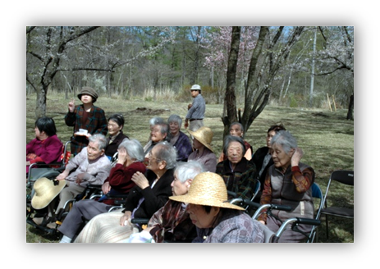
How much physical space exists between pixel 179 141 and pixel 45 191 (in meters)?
1.95

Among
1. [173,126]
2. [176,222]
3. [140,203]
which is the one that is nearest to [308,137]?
[173,126]

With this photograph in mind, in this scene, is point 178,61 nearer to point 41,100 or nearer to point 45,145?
point 41,100

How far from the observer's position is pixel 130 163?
407 cm

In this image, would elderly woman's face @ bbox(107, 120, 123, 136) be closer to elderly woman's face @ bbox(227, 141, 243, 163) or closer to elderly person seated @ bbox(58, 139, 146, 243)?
elderly person seated @ bbox(58, 139, 146, 243)

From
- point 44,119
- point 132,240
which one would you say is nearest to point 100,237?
point 132,240

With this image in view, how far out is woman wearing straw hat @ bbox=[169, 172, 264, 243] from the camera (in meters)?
2.19

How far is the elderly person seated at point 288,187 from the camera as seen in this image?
3.33 m

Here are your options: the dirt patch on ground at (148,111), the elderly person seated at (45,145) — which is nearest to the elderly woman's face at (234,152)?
the elderly person seated at (45,145)

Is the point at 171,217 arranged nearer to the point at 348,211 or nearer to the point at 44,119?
the point at 348,211

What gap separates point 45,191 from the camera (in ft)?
14.4

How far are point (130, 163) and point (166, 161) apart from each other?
75 centimetres

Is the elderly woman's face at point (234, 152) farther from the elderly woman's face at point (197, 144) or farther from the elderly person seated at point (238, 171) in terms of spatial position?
the elderly woman's face at point (197, 144)

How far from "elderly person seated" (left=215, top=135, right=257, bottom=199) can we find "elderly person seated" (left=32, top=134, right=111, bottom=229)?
144 centimetres

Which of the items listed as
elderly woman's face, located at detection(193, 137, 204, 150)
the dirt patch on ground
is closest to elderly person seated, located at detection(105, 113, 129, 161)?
elderly woman's face, located at detection(193, 137, 204, 150)
